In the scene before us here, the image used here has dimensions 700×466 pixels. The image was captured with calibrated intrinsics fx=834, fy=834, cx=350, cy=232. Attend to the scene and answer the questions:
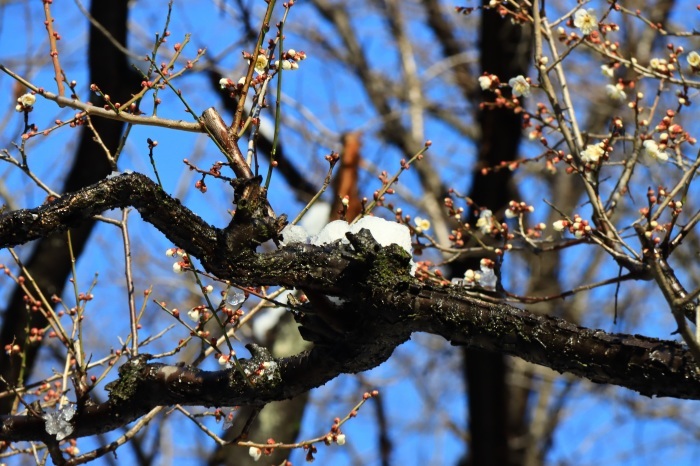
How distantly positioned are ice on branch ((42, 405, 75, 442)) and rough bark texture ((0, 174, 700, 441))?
0.65 m

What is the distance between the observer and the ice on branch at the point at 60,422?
8.79ft

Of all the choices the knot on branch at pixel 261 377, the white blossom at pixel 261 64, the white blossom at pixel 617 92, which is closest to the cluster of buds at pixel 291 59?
the white blossom at pixel 261 64

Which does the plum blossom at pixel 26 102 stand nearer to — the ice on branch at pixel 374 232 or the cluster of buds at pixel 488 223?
the ice on branch at pixel 374 232

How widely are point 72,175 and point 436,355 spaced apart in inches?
238

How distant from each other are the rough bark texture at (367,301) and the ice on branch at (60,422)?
655 millimetres

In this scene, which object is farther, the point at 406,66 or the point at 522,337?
the point at 406,66

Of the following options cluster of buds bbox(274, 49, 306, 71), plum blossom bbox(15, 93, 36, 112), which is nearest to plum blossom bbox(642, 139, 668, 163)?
cluster of buds bbox(274, 49, 306, 71)

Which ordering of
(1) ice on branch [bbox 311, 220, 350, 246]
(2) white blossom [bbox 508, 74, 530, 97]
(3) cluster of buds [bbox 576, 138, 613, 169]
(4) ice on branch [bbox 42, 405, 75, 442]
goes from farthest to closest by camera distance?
(2) white blossom [bbox 508, 74, 530, 97] → (3) cluster of buds [bbox 576, 138, 613, 169] → (4) ice on branch [bbox 42, 405, 75, 442] → (1) ice on branch [bbox 311, 220, 350, 246]

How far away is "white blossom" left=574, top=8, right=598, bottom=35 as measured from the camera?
3.38m

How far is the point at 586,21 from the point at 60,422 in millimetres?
2506

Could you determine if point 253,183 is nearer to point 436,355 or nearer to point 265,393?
point 265,393

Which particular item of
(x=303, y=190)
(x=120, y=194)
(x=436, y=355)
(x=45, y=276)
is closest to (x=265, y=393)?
(x=120, y=194)

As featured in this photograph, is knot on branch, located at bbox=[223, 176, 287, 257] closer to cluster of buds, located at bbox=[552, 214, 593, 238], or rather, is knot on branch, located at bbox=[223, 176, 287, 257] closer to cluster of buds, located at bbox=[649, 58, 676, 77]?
cluster of buds, located at bbox=[552, 214, 593, 238]

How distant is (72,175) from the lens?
524 cm
